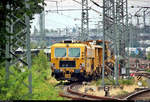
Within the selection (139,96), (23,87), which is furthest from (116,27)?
(23,87)

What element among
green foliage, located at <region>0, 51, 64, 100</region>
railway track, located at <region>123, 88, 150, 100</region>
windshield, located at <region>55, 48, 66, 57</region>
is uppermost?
windshield, located at <region>55, 48, 66, 57</region>

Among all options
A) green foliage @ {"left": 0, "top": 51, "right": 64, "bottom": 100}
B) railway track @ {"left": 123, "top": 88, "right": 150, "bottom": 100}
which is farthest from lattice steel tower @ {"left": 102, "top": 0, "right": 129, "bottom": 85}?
green foliage @ {"left": 0, "top": 51, "right": 64, "bottom": 100}

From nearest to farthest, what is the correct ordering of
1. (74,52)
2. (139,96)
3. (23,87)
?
1. (23,87)
2. (139,96)
3. (74,52)

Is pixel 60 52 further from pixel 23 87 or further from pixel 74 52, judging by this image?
pixel 23 87

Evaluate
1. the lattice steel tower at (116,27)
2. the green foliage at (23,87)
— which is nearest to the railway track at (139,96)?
the lattice steel tower at (116,27)

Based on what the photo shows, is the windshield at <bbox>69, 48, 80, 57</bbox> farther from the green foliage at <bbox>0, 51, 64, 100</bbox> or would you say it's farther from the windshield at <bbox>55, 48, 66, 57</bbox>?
the green foliage at <bbox>0, 51, 64, 100</bbox>

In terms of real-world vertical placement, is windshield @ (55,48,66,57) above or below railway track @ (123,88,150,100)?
above

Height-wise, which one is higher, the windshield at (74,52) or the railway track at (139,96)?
the windshield at (74,52)

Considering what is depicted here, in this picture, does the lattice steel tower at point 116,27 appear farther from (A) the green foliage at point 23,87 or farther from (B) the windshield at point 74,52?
(A) the green foliage at point 23,87

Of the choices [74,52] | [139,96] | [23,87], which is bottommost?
[139,96]

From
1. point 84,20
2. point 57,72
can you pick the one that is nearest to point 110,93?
point 57,72

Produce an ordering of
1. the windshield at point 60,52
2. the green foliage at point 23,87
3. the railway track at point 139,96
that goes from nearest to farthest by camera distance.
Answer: the green foliage at point 23,87
the railway track at point 139,96
the windshield at point 60,52

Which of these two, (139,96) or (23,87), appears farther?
(139,96)

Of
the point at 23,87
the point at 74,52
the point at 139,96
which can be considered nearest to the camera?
the point at 23,87
